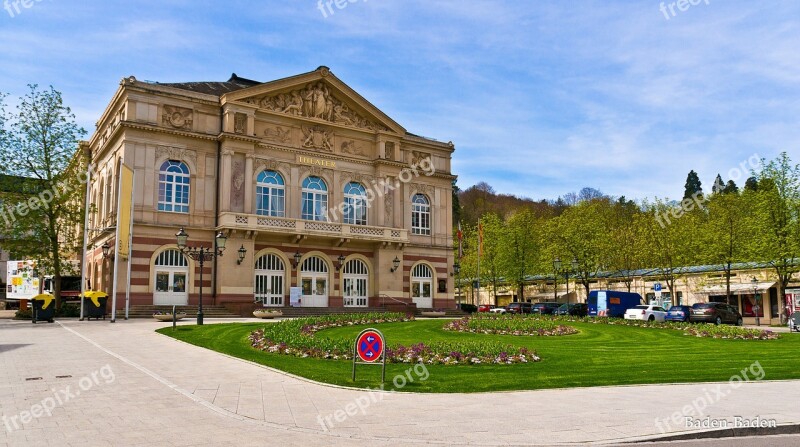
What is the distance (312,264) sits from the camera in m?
47.5

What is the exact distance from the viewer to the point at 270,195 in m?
46.0

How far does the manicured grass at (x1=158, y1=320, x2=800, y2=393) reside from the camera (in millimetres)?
13825

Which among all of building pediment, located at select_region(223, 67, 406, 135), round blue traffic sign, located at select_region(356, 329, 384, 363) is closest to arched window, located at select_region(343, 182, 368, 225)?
building pediment, located at select_region(223, 67, 406, 135)

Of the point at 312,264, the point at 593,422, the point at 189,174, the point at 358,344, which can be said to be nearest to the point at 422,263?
the point at 312,264

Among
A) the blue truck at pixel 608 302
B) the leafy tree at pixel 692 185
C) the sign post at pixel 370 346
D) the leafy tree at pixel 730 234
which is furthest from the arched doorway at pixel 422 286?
the leafy tree at pixel 692 185

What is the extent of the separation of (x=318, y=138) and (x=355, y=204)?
6.20 m

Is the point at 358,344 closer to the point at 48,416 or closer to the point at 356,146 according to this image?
the point at 48,416

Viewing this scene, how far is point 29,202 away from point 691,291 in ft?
187

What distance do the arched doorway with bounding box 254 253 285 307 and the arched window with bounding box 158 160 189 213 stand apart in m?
6.68

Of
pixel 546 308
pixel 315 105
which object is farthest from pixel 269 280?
pixel 546 308

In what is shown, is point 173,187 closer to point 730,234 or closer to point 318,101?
point 318,101

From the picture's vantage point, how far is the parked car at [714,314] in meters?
40.6

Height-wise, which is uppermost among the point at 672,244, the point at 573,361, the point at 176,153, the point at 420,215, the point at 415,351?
the point at 176,153

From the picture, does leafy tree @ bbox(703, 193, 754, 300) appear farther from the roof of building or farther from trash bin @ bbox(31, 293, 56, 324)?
trash bin @ bbox(31, 293, 56, 324)
